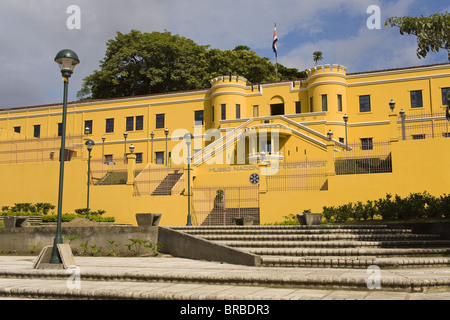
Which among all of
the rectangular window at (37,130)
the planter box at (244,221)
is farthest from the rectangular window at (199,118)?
the planter box at (244,221)

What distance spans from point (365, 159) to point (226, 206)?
24.0 ft

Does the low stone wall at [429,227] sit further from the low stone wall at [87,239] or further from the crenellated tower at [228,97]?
the crenellated tower at [228,97]

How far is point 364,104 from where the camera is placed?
37594 millimetres

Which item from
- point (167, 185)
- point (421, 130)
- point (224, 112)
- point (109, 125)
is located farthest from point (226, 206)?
point (109, 125)

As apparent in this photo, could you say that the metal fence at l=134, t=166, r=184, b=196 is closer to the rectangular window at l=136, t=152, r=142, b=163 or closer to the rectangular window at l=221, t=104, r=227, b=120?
the rectangular window at l=221, t=104, r=227, b=120

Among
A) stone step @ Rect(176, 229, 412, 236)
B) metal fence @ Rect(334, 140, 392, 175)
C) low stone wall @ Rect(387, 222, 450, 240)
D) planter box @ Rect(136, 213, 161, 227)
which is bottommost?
stone step @ Rect(176, 229, 412, 236)

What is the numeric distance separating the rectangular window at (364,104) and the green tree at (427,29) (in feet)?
81.8

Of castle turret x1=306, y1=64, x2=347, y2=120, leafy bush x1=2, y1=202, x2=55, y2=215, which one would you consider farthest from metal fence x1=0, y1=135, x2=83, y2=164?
castle turret x1=306, y1=64, x2=347, y2=120

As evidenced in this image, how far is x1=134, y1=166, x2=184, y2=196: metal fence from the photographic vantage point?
24.7m

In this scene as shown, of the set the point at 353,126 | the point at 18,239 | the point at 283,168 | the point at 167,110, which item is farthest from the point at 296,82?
the point at 18,239

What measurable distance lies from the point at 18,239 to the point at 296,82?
94.3 ft

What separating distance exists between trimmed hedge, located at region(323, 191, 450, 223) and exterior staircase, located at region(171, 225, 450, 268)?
3255 millimetres

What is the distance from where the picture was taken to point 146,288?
27.9ft
